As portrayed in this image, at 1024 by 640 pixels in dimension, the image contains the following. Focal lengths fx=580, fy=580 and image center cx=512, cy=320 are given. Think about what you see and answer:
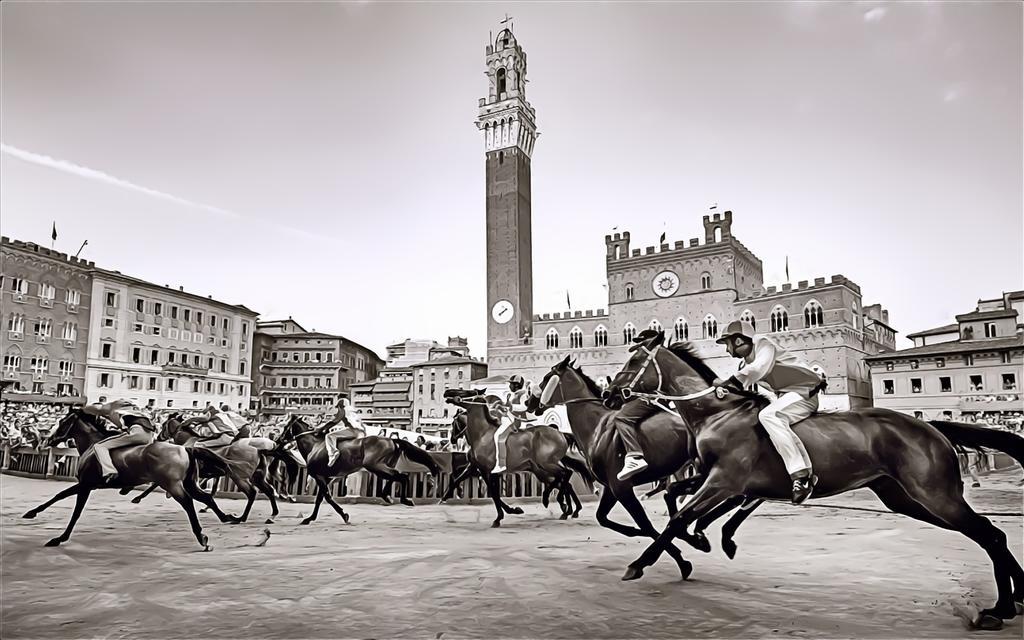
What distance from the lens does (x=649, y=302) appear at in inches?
1661

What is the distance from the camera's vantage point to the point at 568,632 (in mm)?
4027

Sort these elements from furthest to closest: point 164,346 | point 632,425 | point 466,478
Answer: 1. point 164,346
2. point 466,478
3. point 632,425

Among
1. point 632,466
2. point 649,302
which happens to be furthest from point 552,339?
point 632,466

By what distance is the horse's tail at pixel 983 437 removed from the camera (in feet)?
14.0

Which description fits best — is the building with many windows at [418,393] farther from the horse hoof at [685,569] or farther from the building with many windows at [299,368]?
the horse hoof at [685,569]

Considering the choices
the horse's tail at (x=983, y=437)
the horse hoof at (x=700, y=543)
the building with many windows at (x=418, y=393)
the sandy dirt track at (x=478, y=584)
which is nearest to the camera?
the sandy dirt track at (x=478, y=584)

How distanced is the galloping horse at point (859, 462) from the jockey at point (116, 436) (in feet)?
19.4

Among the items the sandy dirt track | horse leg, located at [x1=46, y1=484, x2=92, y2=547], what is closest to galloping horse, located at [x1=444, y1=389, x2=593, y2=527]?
the sandy dirt track

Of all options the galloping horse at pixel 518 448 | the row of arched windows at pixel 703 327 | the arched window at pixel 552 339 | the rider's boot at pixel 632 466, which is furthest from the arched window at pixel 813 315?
the rider's boot at pixel 632 466

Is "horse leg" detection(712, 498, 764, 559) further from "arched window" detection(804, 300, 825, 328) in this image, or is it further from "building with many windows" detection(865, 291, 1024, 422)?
"arched window" detection(804, 300, 825, 328)

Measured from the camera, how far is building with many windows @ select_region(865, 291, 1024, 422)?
849 centimetres

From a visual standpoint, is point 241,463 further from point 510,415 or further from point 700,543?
point 700,543

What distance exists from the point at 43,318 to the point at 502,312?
29.6 meters

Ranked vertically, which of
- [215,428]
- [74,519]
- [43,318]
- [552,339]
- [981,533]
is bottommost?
[74,519]
